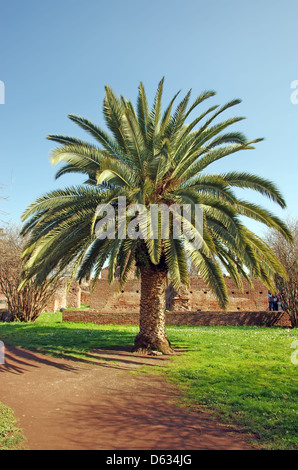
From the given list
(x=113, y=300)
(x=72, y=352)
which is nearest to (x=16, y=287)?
(x=113, y=300)

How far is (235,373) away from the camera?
786 cm

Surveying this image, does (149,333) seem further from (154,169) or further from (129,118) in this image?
(129,118)

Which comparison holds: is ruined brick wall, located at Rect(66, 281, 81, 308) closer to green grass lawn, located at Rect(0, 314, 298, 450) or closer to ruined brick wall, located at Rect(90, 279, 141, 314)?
ruined brick wall, located at Rect(90, 279, 141, 314)

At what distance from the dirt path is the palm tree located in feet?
7.32

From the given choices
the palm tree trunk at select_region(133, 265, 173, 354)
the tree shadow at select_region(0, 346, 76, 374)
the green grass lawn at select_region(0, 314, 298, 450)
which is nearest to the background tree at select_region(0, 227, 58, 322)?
the green grass lawn at select_region(0, 314, 298, 450)

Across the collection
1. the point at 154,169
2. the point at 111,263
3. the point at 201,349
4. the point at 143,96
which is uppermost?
the point at 143,96

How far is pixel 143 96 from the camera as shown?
9945 millimetres

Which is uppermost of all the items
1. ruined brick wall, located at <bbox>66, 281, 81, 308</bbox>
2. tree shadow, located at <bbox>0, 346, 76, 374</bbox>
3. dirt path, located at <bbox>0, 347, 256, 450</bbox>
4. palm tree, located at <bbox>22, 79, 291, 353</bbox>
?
palm tree, located at <bbox>22, 79, 291, 353</bbox>

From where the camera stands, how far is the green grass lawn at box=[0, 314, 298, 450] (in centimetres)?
514

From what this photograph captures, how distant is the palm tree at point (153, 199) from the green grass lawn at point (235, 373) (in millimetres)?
1531

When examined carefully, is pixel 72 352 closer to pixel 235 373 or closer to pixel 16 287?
pixel 235 373

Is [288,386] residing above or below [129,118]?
below

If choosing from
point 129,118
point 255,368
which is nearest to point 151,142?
point 129,118
